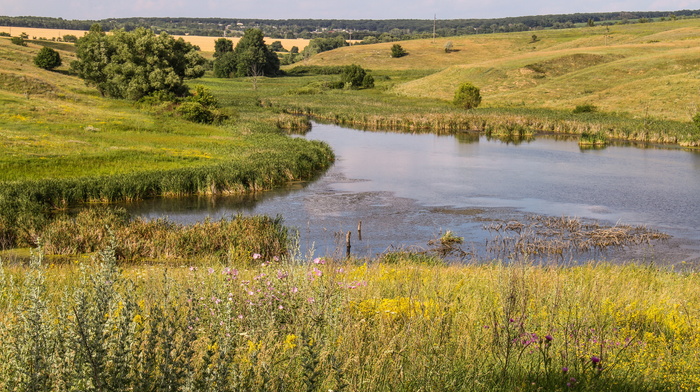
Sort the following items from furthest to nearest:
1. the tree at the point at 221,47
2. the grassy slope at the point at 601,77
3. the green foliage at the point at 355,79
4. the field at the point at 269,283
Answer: the tree at the point at 221,47 → the green foliage at the point at 355,79 → the grassy slope at the point at 601,77 → the field at the point at 269,283

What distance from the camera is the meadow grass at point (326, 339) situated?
4.35 meters

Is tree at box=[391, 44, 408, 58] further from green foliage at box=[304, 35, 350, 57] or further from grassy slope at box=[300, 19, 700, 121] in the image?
green foliage at box=[304, 35, 350, 57]

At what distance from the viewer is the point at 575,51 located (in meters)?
97.8

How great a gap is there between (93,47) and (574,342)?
216 feet

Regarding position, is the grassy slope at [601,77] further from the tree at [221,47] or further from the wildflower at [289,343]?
the wildflower at [289,343]

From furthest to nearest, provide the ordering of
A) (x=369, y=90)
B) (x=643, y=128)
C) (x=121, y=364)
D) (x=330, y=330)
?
(x=369, y=90) < (x=643, y=128) < (x=330, y=330) < (x=121, y=364)


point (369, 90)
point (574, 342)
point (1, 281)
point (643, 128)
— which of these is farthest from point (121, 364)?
point (369, 90)

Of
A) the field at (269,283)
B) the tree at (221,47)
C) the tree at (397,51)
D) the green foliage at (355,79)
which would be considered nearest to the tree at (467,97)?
the field at (269,283)

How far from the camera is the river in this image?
22.3m

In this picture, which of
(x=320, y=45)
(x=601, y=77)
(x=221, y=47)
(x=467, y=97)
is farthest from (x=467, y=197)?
(x=320, y=45)

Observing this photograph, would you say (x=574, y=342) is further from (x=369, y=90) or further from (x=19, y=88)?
(x=369, y=90)

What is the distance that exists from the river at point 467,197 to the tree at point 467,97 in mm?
25539

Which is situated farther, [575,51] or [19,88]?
[575,51]

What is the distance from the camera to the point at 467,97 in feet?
225
